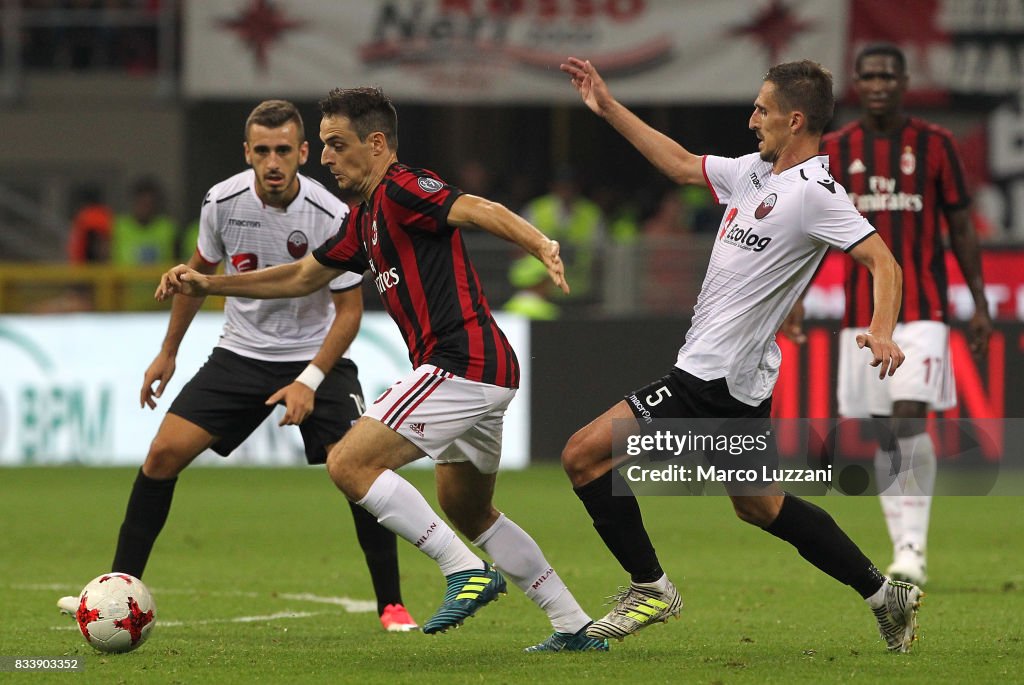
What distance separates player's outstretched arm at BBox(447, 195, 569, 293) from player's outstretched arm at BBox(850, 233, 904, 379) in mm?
979

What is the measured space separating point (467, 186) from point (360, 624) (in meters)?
11.1

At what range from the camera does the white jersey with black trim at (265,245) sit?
7223 millimetres

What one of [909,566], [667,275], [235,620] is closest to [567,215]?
[667,275]

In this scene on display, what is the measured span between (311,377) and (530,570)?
4.01 ft

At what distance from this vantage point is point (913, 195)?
332 inches

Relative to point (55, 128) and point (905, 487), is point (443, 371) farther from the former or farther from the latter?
point (55, 128)

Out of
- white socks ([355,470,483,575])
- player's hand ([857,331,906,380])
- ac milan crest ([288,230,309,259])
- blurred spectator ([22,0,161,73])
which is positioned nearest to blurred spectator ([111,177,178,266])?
blurred spectator ([22,0,161,73])

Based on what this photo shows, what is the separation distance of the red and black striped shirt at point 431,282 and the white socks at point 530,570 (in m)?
0.52

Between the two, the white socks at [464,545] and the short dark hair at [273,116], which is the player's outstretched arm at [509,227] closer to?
the white socks at [464,545]

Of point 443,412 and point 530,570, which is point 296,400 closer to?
point 443,412

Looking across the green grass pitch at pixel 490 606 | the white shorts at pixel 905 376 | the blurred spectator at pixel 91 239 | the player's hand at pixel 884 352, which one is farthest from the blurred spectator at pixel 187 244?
the player's hand at pixel 884 352

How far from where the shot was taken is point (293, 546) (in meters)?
10.0

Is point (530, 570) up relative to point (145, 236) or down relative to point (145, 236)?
down

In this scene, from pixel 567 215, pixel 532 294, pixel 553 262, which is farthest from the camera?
pixel 567 215
